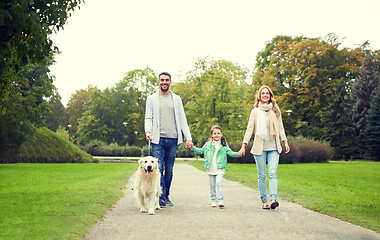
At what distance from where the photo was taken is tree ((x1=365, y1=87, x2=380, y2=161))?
4519 centimetres

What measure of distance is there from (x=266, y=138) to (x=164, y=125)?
1.95 metres

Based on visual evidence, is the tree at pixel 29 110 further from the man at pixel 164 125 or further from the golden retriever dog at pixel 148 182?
the golden retriever dog at pixel 148 182

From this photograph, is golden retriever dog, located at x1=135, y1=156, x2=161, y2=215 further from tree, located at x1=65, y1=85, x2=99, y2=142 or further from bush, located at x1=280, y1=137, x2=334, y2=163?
tree, located at x1=65, y1=85, x2=99, y2=142

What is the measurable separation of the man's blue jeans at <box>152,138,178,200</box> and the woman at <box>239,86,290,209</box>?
1326mm

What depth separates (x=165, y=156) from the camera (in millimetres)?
8344

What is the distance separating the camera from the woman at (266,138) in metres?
7.99

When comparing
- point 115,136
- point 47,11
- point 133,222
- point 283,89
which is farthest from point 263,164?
point 115,136

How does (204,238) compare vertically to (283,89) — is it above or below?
below

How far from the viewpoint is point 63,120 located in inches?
3344

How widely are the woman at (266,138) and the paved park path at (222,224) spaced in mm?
507

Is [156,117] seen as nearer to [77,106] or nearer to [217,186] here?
[217,186]

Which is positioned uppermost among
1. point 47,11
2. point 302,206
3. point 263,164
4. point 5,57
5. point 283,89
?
point 283,89

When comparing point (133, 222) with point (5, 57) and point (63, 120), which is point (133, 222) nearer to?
point (5, 57)

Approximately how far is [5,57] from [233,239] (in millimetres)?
5822
